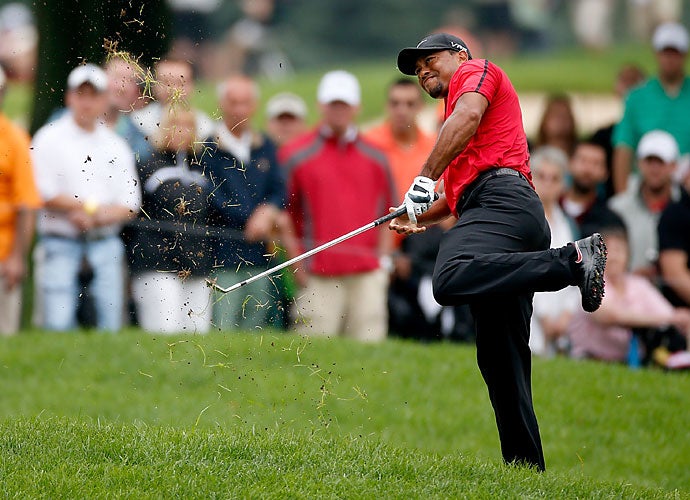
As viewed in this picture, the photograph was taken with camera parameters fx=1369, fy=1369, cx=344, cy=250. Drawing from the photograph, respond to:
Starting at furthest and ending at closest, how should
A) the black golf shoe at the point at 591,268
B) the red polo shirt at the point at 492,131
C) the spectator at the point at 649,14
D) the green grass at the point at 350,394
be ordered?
the spectator at the point at 649,14, the green grass at the point at 350,394, the red polo shirt at the point at 492,131, the black golf shoe at the point at 591,268

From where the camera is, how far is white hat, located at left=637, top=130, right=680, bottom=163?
45.6 feet

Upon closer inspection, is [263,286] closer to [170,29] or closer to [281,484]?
[170,29]

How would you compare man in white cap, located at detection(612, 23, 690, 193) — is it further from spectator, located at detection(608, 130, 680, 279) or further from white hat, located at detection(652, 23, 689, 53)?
spectator, located at detection(608, 130, 680, 279)

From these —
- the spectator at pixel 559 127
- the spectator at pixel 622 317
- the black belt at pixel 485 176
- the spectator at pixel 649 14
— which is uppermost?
the spectator at pixel 649 14

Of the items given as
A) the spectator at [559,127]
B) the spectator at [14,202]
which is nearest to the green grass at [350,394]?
the spectator at [14,202]

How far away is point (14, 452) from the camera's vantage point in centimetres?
795

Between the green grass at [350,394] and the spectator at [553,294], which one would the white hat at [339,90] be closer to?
the spectator at [553,294]

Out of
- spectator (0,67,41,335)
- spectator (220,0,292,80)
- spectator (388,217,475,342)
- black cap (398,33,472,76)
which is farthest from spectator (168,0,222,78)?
black cap (398,33,472,76)

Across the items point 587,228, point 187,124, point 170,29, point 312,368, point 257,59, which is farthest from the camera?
point 257,59

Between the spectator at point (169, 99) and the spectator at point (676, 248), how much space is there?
457 centimetres

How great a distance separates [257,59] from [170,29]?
61.3ft

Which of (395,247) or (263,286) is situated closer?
(263,286)

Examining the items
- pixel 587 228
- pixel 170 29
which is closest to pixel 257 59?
pixel 170 29

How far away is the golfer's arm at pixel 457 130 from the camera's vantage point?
8.09 meters
